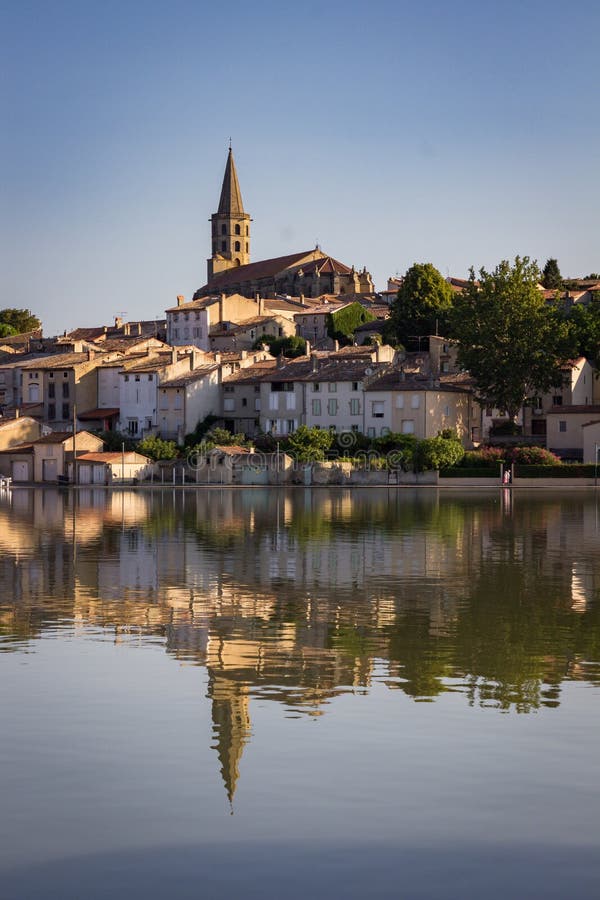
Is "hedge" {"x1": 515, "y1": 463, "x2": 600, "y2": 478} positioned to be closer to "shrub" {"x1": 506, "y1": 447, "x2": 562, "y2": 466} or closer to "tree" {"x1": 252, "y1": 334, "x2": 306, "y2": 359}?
"shrub" {"x1": 506, "y1": 447, "x2": 562, "y2": 466}

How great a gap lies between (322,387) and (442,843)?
9407cm

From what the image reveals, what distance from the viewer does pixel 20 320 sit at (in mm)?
186625

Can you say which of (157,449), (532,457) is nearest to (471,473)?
(532,457)

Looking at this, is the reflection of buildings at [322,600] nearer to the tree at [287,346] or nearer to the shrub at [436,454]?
the shrub at [436,454]

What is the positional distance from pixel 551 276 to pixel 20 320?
80118 millimetres

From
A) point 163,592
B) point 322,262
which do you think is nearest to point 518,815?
point 163,592

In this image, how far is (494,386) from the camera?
334ft

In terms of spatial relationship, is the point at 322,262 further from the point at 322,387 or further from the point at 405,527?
the point at 405,527

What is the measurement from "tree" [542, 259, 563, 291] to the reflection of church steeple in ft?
406

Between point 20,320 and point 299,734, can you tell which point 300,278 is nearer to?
point 20,320

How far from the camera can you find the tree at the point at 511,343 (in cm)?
9981

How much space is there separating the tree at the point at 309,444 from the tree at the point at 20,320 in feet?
318

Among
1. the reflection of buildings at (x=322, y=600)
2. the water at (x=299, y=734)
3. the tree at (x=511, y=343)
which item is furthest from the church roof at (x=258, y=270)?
the water at (x=299, y=734)

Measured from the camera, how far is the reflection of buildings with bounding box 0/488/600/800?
1745cm
